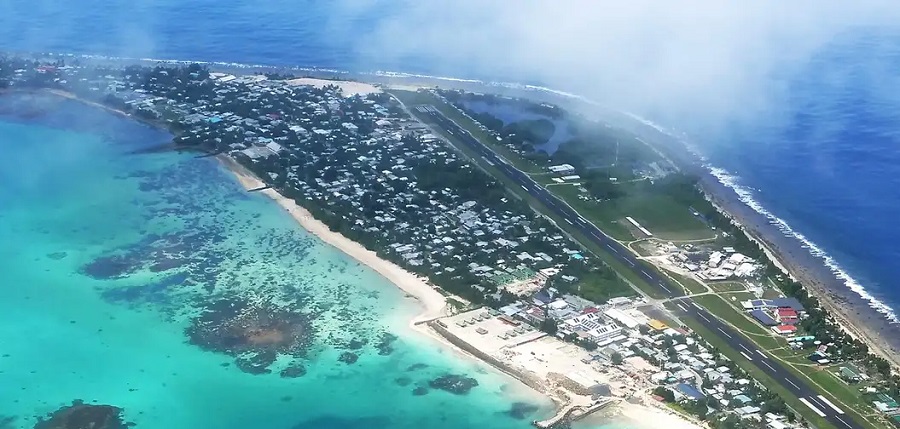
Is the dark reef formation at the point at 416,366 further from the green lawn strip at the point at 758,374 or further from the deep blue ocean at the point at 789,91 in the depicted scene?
the deep blue ocean at the point at 789,91

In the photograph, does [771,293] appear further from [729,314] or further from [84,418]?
[84,418]

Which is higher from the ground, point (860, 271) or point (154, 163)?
point (154, 163)

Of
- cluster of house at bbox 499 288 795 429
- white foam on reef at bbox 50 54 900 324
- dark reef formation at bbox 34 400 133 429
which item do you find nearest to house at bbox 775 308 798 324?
cluster of house at bbox 499 288 795 429

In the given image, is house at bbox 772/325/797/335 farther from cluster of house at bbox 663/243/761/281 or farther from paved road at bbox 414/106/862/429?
cluster of house at bbox 663/243/761/281

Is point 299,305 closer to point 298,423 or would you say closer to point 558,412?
point 298,423

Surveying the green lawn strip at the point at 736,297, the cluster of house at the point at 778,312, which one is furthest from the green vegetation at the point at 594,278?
the cluster of house at the point at 778,312

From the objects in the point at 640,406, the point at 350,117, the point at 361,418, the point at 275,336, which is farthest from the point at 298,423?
the point at 350,117
